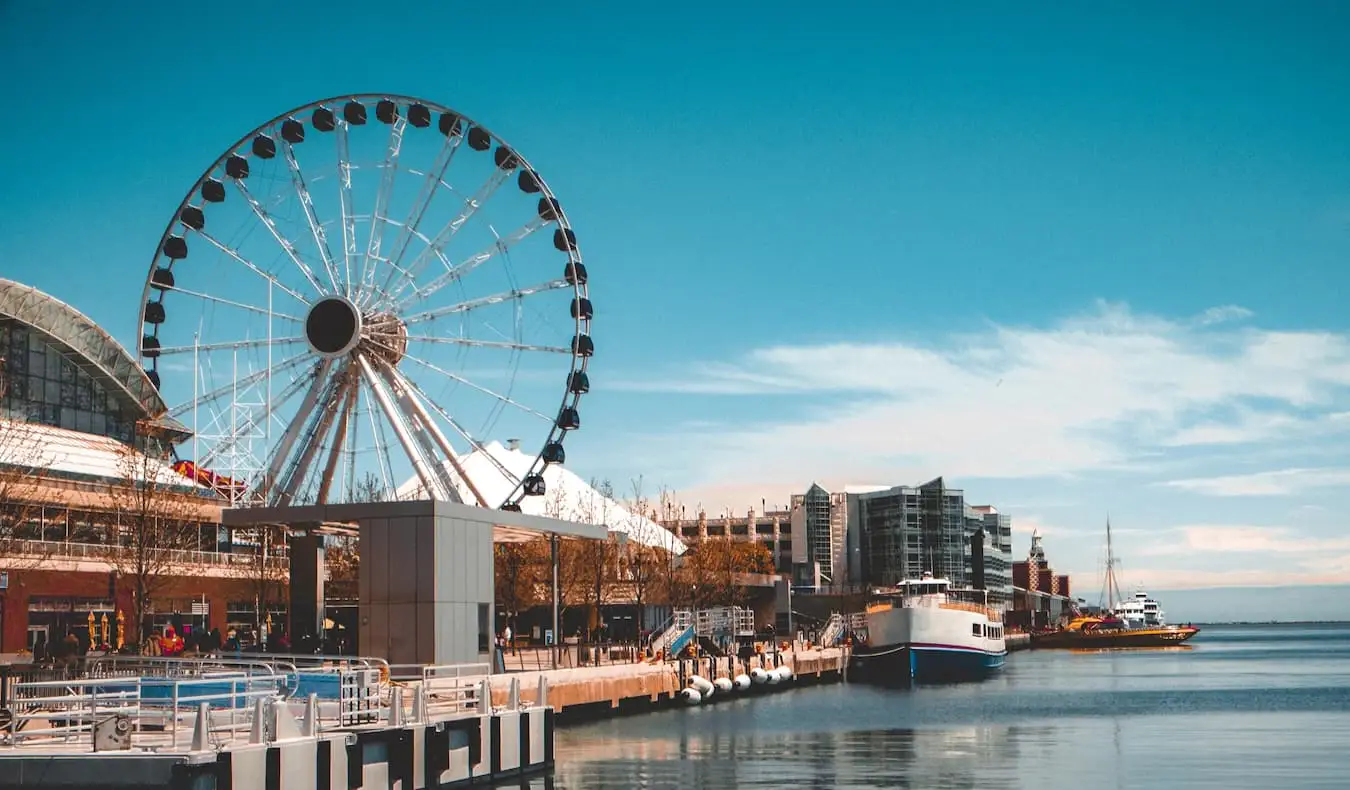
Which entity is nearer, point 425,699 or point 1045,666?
point 425,699

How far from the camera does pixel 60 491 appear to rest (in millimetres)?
84500

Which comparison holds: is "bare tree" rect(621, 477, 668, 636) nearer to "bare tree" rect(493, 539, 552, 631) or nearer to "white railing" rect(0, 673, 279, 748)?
"bare tree" rect(493, 539, 552, 631)

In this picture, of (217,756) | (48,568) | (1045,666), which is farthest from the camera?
(1045,666)

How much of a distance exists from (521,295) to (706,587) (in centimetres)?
5829

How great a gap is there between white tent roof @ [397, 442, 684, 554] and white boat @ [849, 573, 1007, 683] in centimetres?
1978

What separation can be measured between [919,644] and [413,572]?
5696cm

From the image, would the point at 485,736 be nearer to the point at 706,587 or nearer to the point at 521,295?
the point at 521,295

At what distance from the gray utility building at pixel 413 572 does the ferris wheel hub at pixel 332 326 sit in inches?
328

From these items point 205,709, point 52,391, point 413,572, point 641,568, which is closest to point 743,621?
point 641,568

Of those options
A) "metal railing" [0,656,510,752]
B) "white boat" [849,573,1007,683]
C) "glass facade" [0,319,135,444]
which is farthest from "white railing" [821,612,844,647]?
"metal railing" [0,656,510,752]

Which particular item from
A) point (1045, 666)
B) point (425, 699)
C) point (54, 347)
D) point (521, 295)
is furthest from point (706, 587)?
point (425, 699)

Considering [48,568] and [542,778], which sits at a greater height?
[48,568]

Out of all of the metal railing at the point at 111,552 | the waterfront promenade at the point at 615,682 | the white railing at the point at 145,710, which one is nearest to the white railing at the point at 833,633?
the waterfront promenade at the point at 615,682

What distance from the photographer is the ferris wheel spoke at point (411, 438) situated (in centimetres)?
5906
